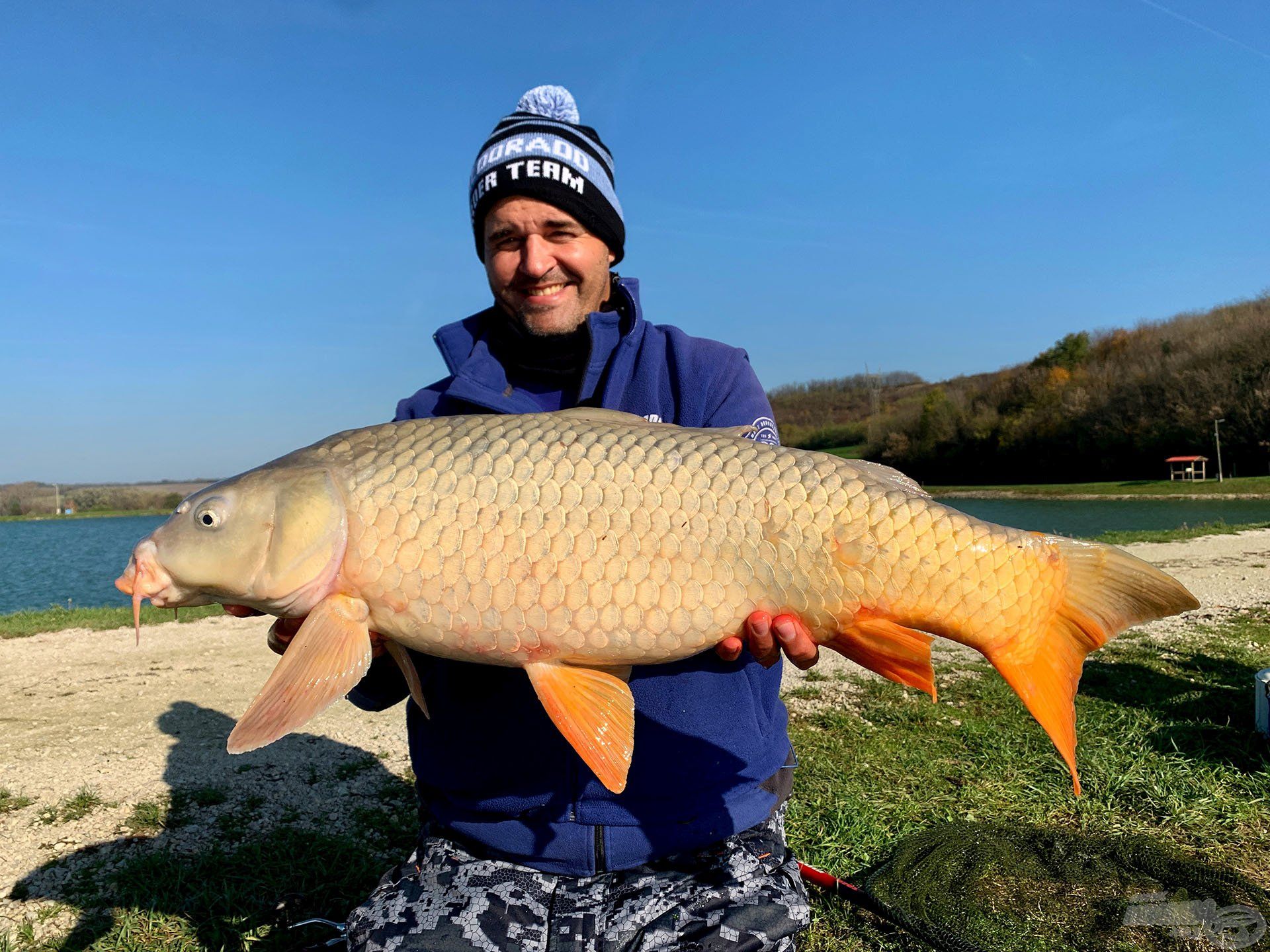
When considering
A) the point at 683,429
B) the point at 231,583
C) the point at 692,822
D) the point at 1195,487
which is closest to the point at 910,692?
the point at 692,822

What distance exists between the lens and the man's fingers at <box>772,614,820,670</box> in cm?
161

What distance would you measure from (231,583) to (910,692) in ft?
12.8

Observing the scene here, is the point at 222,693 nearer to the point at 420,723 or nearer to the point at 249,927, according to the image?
the point at 249,927

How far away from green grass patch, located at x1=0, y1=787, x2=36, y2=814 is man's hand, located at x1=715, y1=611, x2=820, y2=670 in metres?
3.08

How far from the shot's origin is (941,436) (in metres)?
53.7

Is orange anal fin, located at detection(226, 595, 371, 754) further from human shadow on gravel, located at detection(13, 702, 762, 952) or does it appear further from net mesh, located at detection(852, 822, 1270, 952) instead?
net mesh, located at detection(852, 822, 1270, 952)

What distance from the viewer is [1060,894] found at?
228cm

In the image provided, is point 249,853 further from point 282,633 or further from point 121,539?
point 121,539

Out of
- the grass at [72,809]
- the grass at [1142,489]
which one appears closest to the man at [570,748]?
the grass at [72,809]

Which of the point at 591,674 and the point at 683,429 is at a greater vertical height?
the point at 683,429

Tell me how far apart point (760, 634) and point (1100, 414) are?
49429 mm

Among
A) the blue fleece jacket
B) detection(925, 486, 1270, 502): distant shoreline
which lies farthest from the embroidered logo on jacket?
detection(925, 486, 1270, 502): distant shoreline

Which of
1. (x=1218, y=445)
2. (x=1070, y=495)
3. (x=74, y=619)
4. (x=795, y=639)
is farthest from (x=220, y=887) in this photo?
(x=1218, y=445)

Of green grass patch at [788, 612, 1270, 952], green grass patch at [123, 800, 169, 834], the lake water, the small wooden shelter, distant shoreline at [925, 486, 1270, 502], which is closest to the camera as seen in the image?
green grass patch at [788, 612, 1270, 952]
